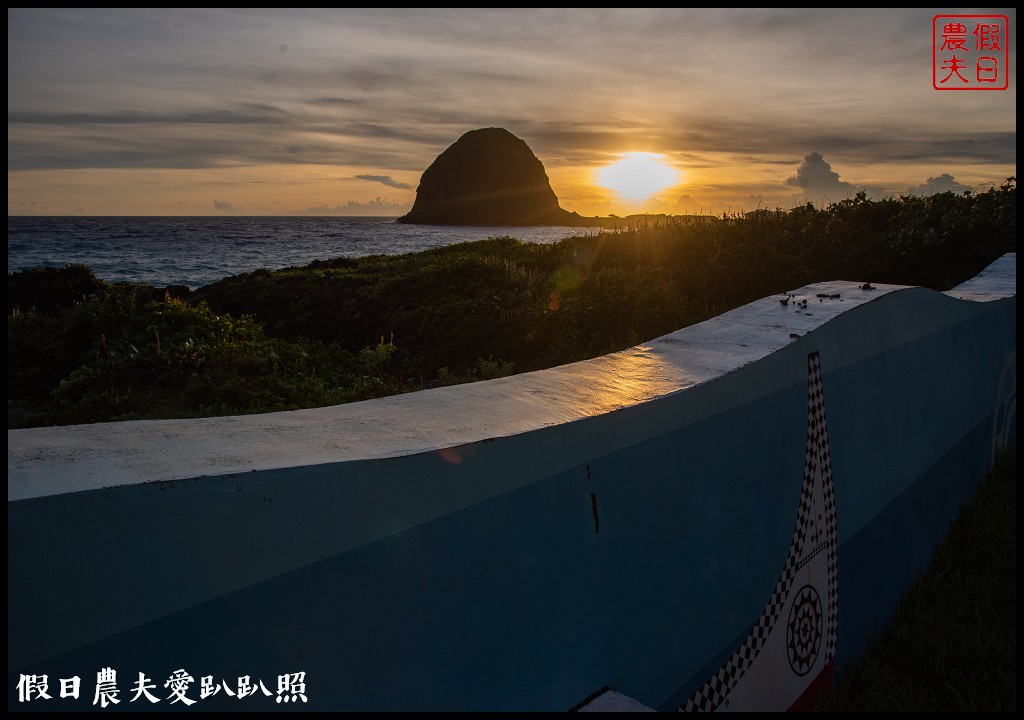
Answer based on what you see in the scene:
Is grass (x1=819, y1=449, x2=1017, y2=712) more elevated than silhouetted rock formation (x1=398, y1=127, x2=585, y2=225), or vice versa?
silhouetted rock formation (x1=398, y1=127, x2=585, y2=225)

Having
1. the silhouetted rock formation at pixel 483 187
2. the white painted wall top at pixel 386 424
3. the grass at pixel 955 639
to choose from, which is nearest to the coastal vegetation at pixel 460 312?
the grass at pixel 955 639

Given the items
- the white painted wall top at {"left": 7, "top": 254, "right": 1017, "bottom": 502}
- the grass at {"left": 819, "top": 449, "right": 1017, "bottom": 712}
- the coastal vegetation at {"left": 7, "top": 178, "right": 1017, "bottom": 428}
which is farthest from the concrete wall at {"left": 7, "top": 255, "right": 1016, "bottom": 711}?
the coastal vegetation at {"left": 7, "top": 178, "right": 1017, "bottom": 428}

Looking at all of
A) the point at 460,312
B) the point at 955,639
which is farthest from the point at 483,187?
the point at 955,639

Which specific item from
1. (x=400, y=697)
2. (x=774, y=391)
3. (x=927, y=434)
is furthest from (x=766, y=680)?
(x=927, y=434)

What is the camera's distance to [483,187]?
13738 cm

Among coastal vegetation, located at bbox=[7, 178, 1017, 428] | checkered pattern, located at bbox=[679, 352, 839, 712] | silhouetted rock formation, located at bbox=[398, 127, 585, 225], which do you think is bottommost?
checkered pattern, located at bbox=[679, 352, 839, 712]

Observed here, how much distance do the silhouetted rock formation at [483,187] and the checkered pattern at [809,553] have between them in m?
131

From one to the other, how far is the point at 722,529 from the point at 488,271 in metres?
10.4

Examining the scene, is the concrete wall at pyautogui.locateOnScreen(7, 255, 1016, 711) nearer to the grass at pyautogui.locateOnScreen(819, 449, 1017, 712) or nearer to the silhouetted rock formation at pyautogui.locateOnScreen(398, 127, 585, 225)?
the grass at pyautogui.locateOnScreen(819, 449, 1017, 712)

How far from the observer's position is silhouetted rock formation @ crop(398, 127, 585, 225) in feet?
446

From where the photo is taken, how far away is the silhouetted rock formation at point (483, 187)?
135875 millimetres

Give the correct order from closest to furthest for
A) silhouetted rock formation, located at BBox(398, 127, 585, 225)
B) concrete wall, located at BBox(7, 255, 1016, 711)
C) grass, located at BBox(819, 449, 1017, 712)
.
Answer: concrete wall, located at BBox(7, 255, 1016, 711)
grass, located at BBox(819, 449, 1017, 712)
silhouetted rock formation, located at BBox(398, 127, 585, 225)

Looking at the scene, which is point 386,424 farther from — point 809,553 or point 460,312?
point 460,312

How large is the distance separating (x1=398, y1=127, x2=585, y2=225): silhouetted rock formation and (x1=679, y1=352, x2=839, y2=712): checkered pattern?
131m
